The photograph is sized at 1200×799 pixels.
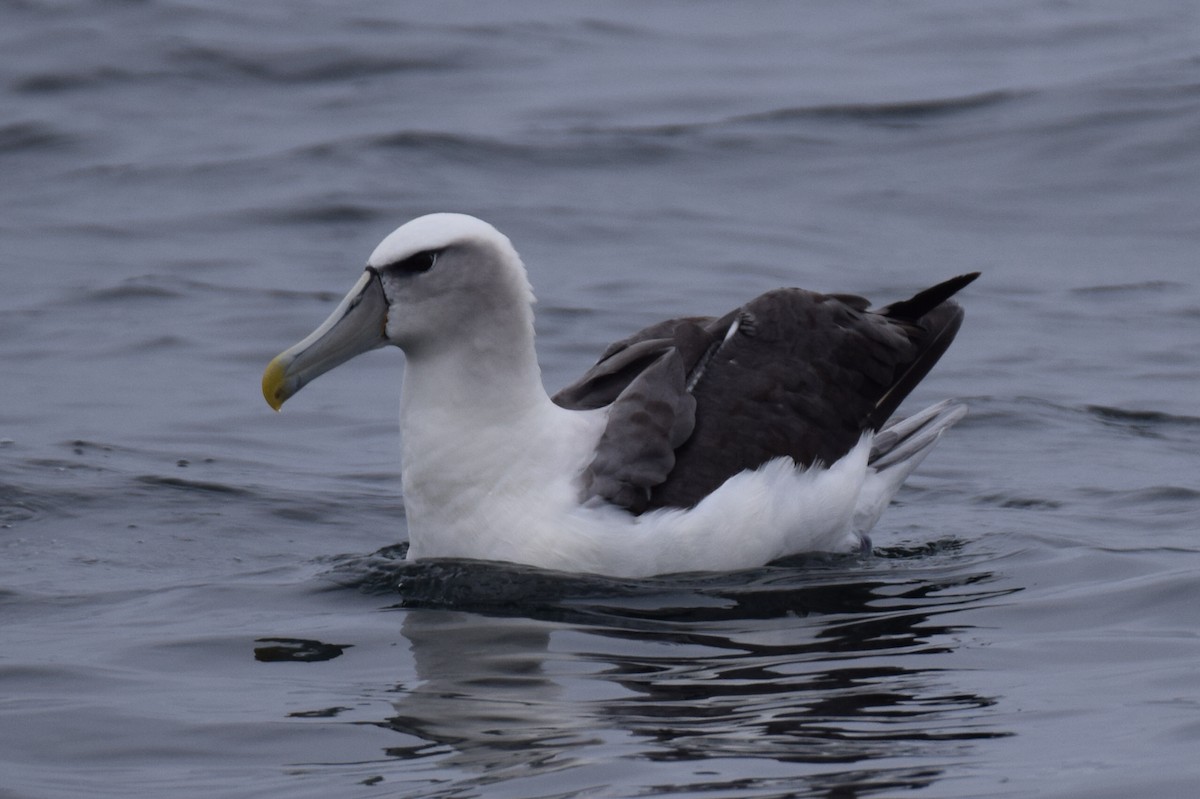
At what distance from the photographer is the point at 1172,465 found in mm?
10156

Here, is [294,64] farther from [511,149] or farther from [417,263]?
[417,263]

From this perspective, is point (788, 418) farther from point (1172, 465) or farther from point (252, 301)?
point (252, 301)

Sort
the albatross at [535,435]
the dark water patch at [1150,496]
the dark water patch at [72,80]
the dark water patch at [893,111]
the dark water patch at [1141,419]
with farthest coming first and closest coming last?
1. the dark water patch at [72,80]
2. the dark water patch at [893,111]
3. the dark water patch at [1141,419]
4. the dark water patch at [1150,496]
5. the albatross at [535,435]

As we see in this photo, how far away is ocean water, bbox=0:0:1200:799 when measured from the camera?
19.3ft

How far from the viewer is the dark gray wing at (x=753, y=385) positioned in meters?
7.65

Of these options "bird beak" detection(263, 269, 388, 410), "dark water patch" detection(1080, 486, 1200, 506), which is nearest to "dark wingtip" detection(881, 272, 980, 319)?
"dark water patch" detection(1080, 486, 1200, 506)

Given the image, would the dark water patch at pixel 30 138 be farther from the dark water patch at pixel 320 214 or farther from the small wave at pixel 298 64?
the dark water patch at pixel 320 214

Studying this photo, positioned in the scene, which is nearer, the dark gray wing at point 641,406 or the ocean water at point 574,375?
the ocean water at point 574,375

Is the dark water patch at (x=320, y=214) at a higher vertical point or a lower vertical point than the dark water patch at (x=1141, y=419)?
higher

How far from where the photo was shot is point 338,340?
25.0ft

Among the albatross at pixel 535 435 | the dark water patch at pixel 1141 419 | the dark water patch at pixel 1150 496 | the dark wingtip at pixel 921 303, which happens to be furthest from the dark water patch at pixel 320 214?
the albatross at pixel 535 435

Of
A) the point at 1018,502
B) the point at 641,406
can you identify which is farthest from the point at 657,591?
the point at 1018,502

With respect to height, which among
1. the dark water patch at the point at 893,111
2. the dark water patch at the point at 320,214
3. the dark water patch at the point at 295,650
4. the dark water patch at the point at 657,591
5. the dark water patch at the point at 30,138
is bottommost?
the dark water patch at the point at 295,650

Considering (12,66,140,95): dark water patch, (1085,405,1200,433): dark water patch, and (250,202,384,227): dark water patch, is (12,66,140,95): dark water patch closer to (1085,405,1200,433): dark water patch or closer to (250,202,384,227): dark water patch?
(250,202,384,227): dark water patch
